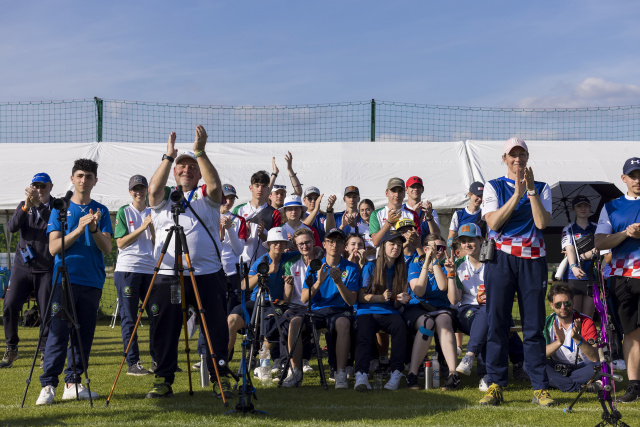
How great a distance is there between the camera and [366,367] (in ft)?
19.9

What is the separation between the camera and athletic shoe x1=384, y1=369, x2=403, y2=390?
6.05m

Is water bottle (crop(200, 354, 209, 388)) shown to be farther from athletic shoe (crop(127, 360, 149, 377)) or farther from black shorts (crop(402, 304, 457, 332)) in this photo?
black shorts (crop(402, 304, 457, 332))

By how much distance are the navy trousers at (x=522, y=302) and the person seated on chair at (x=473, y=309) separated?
0.97 meters

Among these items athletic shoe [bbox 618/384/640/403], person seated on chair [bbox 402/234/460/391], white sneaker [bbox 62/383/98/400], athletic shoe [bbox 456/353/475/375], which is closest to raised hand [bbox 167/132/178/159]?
white sneaker [bbox 62/383/98/400]

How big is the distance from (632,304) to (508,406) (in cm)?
133

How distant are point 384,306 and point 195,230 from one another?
2.11m

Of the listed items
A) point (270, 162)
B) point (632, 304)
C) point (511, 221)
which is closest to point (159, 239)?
point (511, 221)

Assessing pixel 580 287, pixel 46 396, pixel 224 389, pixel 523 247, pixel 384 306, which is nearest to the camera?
pixel 523 247

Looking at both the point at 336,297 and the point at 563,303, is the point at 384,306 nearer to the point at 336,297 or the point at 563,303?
the point at 336,297

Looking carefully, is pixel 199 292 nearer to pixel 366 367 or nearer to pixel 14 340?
pixel 366 367

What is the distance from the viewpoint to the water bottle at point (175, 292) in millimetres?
4973

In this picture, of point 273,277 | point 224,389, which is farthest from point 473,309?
point 224,389

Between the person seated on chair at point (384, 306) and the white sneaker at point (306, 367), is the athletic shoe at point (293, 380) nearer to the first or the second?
the person seated on chair at point (384, 306)

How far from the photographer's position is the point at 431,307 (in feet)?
21.6
